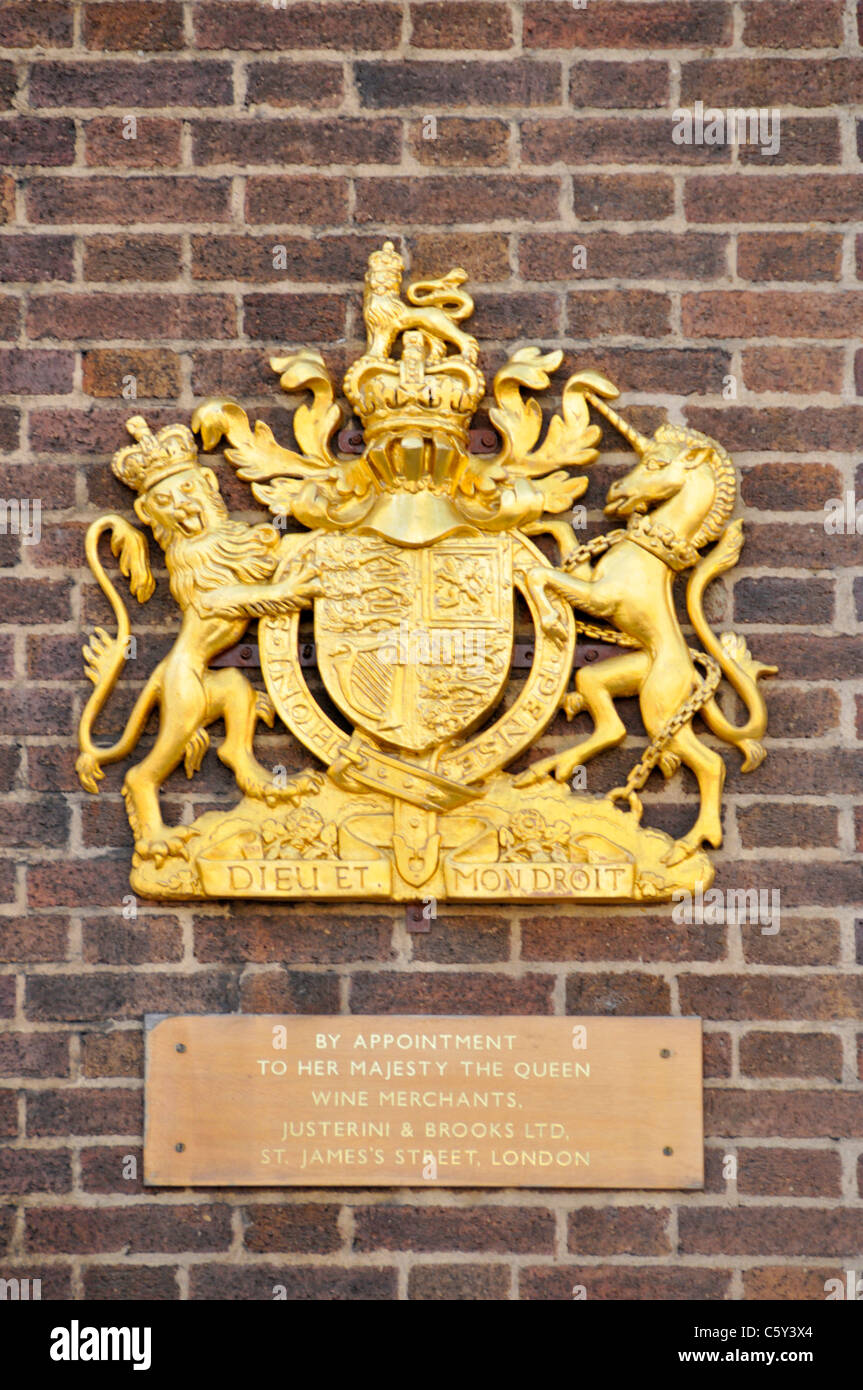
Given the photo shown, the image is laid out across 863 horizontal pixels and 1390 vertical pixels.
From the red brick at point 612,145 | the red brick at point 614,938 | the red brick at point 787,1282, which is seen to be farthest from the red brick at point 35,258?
the red brick at point 787,1282

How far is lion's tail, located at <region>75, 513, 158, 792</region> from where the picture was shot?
3.38 metres

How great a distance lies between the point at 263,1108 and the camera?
3.27 metres

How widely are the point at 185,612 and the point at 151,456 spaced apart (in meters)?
0.32

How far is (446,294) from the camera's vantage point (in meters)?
3.46

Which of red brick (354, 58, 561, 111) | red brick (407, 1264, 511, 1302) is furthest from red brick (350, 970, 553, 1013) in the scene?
red brick (354, 58, 561, 111)

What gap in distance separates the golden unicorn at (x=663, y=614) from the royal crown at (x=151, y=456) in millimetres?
722

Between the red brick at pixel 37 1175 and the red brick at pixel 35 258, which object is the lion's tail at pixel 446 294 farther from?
the red brick at pixel 37 1175

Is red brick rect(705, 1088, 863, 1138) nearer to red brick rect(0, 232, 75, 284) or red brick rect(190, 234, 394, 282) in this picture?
red brick rect(190, 234, 394, 282)

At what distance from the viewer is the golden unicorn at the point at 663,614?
132 inches

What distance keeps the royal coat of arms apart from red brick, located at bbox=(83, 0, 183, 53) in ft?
2.19

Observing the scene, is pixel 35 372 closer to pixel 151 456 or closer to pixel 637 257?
pixel 151 456

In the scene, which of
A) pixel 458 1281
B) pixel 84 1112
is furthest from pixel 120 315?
pixel 458 1281

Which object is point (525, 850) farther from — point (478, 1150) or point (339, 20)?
point (339, 20)
